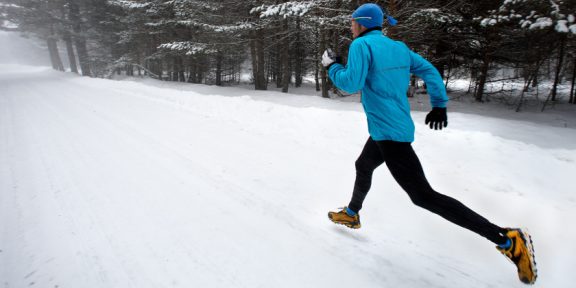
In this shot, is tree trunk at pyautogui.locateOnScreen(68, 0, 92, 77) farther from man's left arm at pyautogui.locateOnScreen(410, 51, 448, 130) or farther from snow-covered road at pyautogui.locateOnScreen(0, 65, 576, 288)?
man's left arm at pyautogui.locateOnScreen(410, 51, 448, 130)

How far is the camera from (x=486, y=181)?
3.76 m

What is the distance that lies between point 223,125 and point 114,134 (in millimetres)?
2277

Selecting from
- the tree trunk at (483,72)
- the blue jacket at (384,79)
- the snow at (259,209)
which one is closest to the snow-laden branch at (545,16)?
the snow at (259,209)

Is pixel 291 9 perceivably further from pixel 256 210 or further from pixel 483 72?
pixel 483 72

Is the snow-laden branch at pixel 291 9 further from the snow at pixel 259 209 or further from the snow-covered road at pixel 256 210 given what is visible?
the snow-covered road at pixel 256 210

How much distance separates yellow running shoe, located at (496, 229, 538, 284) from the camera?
6.33 feet

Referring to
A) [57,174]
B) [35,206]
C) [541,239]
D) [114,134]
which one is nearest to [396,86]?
[541,239]

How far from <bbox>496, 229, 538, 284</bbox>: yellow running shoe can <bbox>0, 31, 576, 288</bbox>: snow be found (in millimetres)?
220

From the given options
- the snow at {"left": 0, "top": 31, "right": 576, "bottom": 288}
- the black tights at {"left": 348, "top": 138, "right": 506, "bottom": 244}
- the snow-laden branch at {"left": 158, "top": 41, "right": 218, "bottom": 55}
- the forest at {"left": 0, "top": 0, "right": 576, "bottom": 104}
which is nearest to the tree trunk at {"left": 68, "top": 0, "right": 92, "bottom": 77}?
the forest at {"left": 0, "top": 0, "right": 576, "bottom": 104}

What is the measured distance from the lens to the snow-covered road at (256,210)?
2.28m

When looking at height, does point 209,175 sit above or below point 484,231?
below

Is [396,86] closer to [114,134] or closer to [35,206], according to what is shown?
Result: [35,206]

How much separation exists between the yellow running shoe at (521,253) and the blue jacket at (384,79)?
939 mm

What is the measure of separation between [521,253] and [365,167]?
1217 mm
